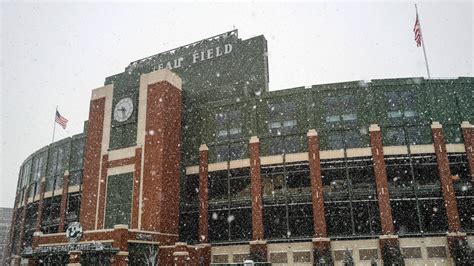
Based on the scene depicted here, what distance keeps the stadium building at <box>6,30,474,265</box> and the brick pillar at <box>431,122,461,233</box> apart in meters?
0.08

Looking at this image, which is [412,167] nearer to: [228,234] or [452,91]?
[452,91]

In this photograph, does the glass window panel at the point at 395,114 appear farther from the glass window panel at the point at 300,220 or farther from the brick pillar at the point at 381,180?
the glass window panel at the point at 300,220

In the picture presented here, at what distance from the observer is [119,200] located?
34.8m

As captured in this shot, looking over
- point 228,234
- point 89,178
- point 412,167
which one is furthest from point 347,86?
point 89,178

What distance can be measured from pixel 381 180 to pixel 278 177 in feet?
29.7

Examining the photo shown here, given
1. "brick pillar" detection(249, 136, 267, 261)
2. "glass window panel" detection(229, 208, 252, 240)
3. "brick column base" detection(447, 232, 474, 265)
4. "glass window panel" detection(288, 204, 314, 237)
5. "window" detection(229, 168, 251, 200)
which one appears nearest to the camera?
"brick column base" detection(447, 232, 474, 265)

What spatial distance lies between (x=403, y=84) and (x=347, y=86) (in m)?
4.91

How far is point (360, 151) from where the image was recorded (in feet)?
108

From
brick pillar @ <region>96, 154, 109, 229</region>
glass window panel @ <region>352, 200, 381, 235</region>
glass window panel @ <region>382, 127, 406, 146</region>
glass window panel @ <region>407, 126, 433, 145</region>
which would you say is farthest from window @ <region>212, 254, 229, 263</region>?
glass window panel @ <region>407, 126, 433, 145</region>

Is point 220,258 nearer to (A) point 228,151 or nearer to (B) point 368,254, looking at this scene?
(A) point 228,151

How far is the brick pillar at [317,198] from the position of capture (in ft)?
101

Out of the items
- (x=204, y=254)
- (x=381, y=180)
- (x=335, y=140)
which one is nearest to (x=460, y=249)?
(x=381, y=180)

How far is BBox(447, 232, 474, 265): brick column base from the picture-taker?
93.6 ft

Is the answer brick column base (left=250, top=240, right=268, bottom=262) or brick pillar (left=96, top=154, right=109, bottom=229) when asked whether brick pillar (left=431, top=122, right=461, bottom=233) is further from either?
brick pillar (left=96, top=154, right=109, bottom=229)
